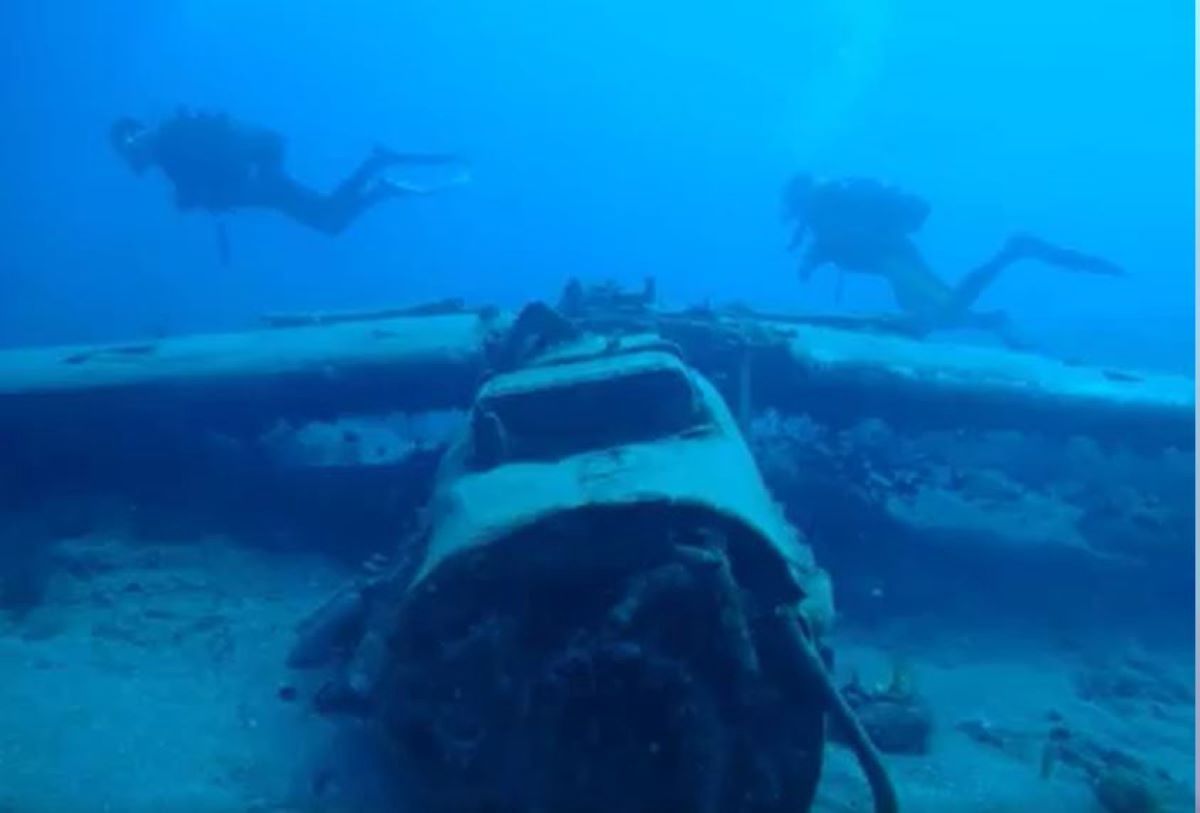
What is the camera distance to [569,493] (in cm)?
524

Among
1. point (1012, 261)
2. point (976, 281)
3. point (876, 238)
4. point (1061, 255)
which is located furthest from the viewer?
point (876, 238)

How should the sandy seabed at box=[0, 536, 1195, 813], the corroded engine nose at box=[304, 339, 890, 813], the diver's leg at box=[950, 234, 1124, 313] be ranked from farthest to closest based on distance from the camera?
the diver's leg at box=[950, 234, 1124, 313], the sandy seabed at box=[0, 536, 1195, 813], the corroded engine nose at box=[304, 339, 890, 813]

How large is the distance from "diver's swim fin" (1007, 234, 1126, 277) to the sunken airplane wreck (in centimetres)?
432

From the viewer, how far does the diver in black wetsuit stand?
60.1 ft

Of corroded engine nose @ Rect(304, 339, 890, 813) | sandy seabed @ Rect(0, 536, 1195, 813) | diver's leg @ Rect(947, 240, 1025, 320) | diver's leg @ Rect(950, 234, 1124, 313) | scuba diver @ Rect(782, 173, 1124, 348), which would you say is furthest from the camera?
scuba diver @ Rect(782, 173, 1124, 348)

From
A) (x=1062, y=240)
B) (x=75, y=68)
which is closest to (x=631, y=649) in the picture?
(x=1062, y=240)

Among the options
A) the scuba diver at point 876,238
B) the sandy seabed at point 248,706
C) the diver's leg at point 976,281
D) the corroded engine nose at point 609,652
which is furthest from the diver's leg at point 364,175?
the corroded engine nose at point 609,652

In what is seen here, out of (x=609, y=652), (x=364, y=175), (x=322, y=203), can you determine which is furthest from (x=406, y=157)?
(x=609, y=652)

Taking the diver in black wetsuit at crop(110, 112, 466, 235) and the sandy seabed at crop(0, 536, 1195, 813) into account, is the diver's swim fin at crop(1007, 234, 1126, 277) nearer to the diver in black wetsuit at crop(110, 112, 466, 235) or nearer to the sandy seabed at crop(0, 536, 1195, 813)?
the sandy seabed at crop(0, 536, 1195, 813)

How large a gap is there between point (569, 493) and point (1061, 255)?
40.6 ft

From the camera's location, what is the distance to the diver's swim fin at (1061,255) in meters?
14.7

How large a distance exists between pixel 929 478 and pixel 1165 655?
265cm

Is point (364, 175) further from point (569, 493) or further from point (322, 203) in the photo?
point (569, 493)

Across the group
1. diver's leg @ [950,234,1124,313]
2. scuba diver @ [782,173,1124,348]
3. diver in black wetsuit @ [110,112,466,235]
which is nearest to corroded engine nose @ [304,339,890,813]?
diver's leg @ [950,234,1124,313]
